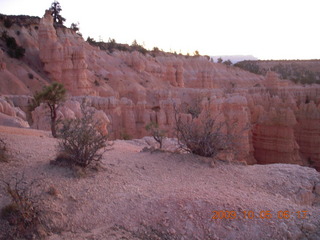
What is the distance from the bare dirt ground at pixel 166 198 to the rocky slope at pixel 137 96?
582cm

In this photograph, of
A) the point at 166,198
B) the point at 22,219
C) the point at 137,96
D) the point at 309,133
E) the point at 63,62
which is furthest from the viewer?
the point at 137,96

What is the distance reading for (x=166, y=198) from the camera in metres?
5.17

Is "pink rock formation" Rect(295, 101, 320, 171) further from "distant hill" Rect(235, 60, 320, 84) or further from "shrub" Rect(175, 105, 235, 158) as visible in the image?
"distant hill" Rect(235, 60, 320, 84)

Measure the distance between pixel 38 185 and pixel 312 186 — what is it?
5.92 meters

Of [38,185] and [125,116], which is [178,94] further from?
[38,185]

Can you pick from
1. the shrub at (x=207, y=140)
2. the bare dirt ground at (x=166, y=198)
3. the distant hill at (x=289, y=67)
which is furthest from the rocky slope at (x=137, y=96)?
the distant hill at (x=289, y=67)

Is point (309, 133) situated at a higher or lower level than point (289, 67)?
lower

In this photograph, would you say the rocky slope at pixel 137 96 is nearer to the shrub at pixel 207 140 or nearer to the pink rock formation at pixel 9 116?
the pink rock formation at pixel 9 116

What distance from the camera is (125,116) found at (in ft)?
76.0

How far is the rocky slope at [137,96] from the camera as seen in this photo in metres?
19.4
